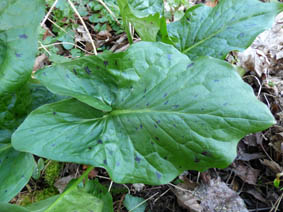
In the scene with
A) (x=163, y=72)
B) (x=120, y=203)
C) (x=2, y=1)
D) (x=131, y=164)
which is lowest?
(x=120, y=203)

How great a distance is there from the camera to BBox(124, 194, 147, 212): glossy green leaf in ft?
4.18

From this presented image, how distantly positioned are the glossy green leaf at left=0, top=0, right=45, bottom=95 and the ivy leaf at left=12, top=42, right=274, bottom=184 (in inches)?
3.6

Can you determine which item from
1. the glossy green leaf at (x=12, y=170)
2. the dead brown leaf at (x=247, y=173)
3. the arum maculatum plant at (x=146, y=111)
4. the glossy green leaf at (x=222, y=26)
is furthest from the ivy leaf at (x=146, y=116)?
the dead brown leaf at (x=247, y=173)

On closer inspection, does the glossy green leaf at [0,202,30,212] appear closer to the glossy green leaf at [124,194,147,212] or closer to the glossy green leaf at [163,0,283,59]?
the glossy green leaf at [124,194,147,212]

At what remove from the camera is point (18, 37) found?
89 cm

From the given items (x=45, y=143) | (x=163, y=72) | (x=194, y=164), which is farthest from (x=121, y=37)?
(x=194, y=164)

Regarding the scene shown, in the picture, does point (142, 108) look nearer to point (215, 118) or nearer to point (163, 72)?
point (163, 72)

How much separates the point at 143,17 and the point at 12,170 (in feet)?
2.93

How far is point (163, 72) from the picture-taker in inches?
37.5

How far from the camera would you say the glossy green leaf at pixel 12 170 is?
3.20ft

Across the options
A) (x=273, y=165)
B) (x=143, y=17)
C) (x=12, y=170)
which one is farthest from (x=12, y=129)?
(x=273, y=165)

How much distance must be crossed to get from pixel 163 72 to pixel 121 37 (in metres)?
1.23

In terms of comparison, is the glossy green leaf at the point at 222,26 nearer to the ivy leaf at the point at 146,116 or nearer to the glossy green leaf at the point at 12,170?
the ivy leaf at the point at 146,116

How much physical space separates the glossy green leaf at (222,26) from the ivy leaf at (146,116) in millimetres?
383
